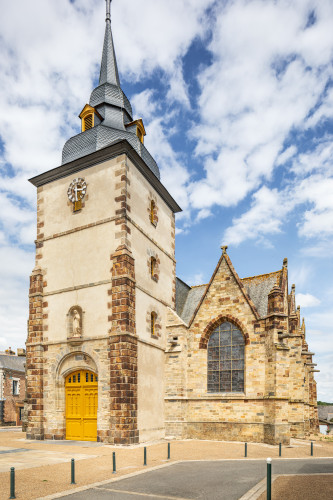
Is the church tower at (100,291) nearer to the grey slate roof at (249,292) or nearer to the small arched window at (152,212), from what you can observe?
the small arched window at (152,212)

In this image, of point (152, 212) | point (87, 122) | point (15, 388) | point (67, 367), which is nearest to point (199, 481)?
point (67, 367)

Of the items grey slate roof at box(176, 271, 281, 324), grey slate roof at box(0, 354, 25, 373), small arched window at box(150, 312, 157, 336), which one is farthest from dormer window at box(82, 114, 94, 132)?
grey slate roof at box(0, 354, 25, 373)

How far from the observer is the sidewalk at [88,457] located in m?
9.73

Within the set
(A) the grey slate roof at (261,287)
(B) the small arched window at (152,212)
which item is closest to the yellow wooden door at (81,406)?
(B) the small arched window at (152,212)

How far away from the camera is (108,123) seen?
21766mm

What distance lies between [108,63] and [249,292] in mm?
14868

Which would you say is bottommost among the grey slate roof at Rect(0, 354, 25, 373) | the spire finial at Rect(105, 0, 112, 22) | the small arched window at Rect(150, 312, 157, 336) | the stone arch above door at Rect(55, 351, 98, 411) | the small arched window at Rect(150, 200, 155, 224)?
the grey slate roof at Rect(0, 354, 25, 373)

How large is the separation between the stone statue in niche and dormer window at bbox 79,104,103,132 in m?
9.30

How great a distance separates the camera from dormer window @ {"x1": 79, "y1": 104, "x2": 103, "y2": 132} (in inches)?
850

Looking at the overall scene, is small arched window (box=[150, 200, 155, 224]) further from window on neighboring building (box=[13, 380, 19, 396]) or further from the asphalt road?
window on neighboring building (box=[13, 380, 19, 396])

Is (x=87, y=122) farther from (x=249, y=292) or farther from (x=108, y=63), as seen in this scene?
(x=249, y=292)

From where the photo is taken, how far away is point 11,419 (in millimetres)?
39156

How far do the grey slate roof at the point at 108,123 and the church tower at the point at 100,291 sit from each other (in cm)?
6

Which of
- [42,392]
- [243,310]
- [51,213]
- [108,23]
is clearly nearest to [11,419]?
[42,392]
